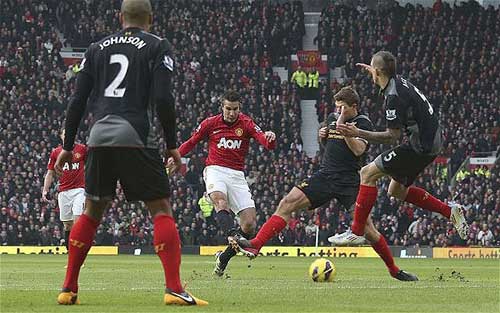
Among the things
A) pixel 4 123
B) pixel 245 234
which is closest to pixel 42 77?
pixel 4 123

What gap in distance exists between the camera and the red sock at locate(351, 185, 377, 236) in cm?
1345

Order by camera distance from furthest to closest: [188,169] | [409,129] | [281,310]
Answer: [188,169]
[409,129]
[281,310]

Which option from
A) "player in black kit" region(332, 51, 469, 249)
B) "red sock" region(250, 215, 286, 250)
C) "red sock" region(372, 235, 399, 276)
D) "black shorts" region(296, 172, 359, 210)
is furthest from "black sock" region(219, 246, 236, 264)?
"red sock" region(372, 235, 399, 276)

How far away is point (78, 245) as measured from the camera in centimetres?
930

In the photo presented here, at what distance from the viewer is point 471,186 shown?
37.0 meters

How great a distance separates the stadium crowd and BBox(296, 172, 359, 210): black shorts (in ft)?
68.7

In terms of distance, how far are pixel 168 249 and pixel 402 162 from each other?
4954 mm

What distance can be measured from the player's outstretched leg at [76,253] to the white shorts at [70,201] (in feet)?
42.8

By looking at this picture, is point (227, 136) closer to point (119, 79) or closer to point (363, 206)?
point (363, 206)

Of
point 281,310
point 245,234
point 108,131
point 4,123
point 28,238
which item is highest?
point 108,131

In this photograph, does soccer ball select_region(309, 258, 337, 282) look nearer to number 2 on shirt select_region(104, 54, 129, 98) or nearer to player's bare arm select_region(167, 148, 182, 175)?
player's bare arm select_region(167, 148, 182, 175)

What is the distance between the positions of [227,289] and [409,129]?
3.19 m

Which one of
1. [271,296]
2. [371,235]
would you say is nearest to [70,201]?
[371,235]

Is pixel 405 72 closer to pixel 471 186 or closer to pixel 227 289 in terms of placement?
pixel 471 186
